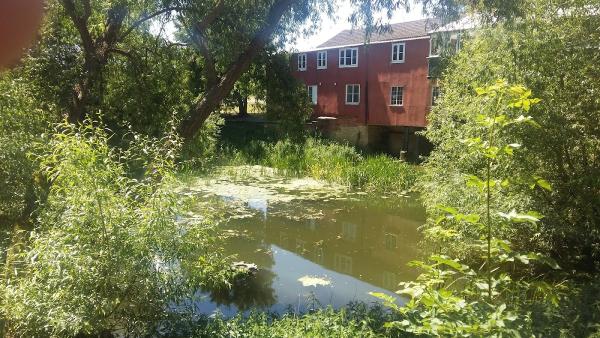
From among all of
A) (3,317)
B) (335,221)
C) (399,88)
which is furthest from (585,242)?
(399,88)

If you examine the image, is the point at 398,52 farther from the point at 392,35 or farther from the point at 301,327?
the point at 301,327

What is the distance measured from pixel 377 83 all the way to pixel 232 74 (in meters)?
19.1

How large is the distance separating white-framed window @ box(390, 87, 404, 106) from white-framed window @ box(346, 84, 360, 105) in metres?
2.50

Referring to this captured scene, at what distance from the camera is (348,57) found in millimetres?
28578

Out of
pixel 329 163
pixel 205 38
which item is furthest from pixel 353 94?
pixel 205 38

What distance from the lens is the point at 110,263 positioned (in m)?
4.96

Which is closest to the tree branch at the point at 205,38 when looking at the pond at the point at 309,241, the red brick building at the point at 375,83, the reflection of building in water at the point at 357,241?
the pond at the point at 309,241

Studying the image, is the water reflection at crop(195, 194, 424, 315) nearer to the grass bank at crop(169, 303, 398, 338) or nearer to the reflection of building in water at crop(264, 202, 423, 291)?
the reflection of building in water at crop(264, 202, 423, 291)

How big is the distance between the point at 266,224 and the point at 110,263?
851 cm

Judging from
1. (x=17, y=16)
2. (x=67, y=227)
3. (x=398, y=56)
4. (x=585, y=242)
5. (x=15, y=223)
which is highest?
(x=398, y=56)

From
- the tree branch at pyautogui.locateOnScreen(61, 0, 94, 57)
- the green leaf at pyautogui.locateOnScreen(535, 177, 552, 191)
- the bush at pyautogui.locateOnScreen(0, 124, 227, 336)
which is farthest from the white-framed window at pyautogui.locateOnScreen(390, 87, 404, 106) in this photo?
the green leaf at pyautogui.locateOnScreen(535, 177, 552, 191)

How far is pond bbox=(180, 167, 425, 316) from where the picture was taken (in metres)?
8.64

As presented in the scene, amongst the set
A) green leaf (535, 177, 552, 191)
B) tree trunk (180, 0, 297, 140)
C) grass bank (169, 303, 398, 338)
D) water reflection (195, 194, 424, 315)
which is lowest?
water reflection (195, 194, 424, 315)

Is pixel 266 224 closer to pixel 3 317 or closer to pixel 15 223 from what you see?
pixel 15 223
